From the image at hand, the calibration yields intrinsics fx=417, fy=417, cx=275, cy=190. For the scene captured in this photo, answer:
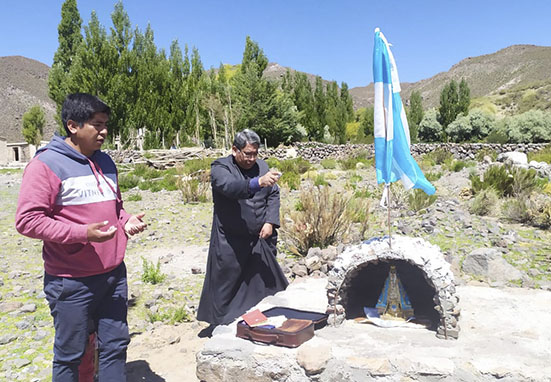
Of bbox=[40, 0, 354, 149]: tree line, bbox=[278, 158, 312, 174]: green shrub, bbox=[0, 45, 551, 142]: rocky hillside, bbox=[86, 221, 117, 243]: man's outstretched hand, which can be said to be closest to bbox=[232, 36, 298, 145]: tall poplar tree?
bbox=[40, 0, 354, 149]: tree line

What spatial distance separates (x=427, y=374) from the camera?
2281 millimetres

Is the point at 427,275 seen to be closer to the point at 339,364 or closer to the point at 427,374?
the point at 427,374

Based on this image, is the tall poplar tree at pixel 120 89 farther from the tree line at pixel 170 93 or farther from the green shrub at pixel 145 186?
the green shrub at pixel 145 186

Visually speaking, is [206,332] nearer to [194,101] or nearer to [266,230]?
[266,230]

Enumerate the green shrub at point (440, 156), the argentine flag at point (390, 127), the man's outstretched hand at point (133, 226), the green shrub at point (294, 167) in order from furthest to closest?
the green shrub at point (440, 156), the green shrub at point (294, 167), the argentine flag at point (390, 127), the man's outstretched hand at point (133, 226)

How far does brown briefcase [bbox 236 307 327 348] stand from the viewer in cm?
259

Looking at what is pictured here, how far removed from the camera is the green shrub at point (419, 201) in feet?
25.1

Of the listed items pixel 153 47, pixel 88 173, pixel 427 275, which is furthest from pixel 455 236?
pixel 153 47

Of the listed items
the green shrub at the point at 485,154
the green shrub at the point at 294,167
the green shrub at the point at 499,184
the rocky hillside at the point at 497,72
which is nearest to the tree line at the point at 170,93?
the green shrub at the point at 294,167

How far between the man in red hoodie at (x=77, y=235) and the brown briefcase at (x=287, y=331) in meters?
0.80

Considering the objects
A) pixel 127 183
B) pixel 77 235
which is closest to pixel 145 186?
pixel 127 183

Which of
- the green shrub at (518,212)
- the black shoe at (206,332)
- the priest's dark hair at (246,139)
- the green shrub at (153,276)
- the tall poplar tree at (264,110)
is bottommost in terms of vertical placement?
the black shoe at (206,332)

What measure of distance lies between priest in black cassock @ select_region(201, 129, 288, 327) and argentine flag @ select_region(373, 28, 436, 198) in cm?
92

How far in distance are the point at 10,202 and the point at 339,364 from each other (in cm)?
1136
